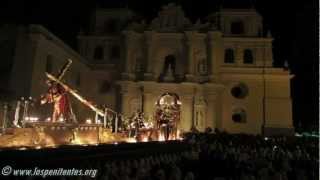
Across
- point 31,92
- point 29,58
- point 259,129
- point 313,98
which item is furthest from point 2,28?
point 313,98

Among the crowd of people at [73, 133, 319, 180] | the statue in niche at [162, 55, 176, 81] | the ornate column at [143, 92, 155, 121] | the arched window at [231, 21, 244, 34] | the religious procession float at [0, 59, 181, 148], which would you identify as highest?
the arched window at [231, 21, 244, 34]

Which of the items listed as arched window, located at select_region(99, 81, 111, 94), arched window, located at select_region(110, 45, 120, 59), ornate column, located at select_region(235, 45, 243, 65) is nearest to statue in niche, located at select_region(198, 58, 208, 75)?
ornate column, located at select_region(235, 45, 243, 65)

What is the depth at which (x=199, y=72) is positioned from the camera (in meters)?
42.7

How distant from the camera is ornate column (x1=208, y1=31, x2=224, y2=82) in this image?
42.1 meters

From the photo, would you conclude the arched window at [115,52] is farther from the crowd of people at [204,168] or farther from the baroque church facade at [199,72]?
the crowd of people at [204,168]

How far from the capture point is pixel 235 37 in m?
44.8

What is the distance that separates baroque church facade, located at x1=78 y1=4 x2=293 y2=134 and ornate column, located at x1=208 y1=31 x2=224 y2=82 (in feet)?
0.34

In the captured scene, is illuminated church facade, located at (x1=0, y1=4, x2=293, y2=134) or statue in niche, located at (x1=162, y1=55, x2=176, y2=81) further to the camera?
statue in niche, located at (x1=162, y1=55, x2=176, y2=81)

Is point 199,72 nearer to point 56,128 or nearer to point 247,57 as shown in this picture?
point 247,57

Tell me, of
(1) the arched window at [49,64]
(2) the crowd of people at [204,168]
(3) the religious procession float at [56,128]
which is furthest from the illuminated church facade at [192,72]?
(2) the crowd of people at [204,168]

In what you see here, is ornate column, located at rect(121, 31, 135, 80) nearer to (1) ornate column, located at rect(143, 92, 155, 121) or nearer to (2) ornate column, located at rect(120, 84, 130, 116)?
(2) ornate column, located at rect(120, 84, 130, 116)

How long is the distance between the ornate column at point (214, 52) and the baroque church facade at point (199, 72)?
0.34 feet

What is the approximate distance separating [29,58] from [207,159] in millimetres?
18571

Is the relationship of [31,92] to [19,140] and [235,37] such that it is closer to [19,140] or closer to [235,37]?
[19,140]
